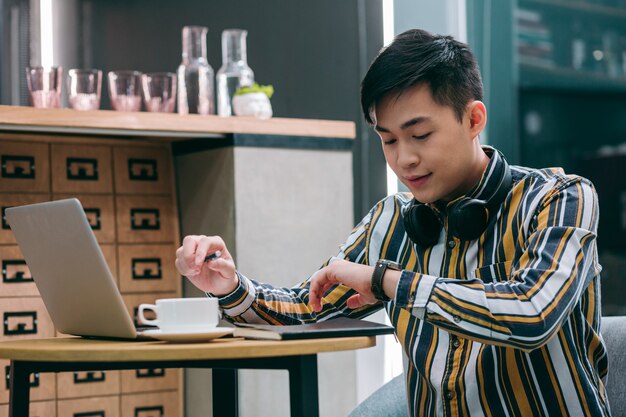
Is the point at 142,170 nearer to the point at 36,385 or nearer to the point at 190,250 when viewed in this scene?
the point at 36,385

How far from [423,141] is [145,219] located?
65.8 inches

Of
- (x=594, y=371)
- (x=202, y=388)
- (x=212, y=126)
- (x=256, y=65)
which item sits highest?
(x=256, y=65)

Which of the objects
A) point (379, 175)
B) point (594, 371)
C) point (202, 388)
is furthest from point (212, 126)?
point (594, 371)

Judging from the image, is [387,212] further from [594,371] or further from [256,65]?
[256,65]

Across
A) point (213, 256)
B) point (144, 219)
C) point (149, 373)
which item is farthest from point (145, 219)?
point (213, 256)

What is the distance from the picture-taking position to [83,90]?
9.68 feet

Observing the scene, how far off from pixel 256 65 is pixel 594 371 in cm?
245

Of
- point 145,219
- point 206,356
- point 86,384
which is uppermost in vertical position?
point 145,219

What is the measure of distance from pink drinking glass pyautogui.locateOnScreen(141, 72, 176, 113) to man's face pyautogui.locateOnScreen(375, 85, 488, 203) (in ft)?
4.79

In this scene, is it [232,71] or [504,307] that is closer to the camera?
[504,307]

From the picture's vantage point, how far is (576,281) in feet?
5.05

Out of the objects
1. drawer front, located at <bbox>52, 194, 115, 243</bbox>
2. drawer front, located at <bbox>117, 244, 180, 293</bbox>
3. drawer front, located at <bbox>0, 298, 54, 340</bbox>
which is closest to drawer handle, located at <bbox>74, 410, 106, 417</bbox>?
drawer front, located at <bbox>0, 298, 54, 340</bbox>

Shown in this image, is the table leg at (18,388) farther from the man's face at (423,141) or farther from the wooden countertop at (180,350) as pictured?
the man's face at (423,141)

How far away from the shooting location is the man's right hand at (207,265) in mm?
1642
